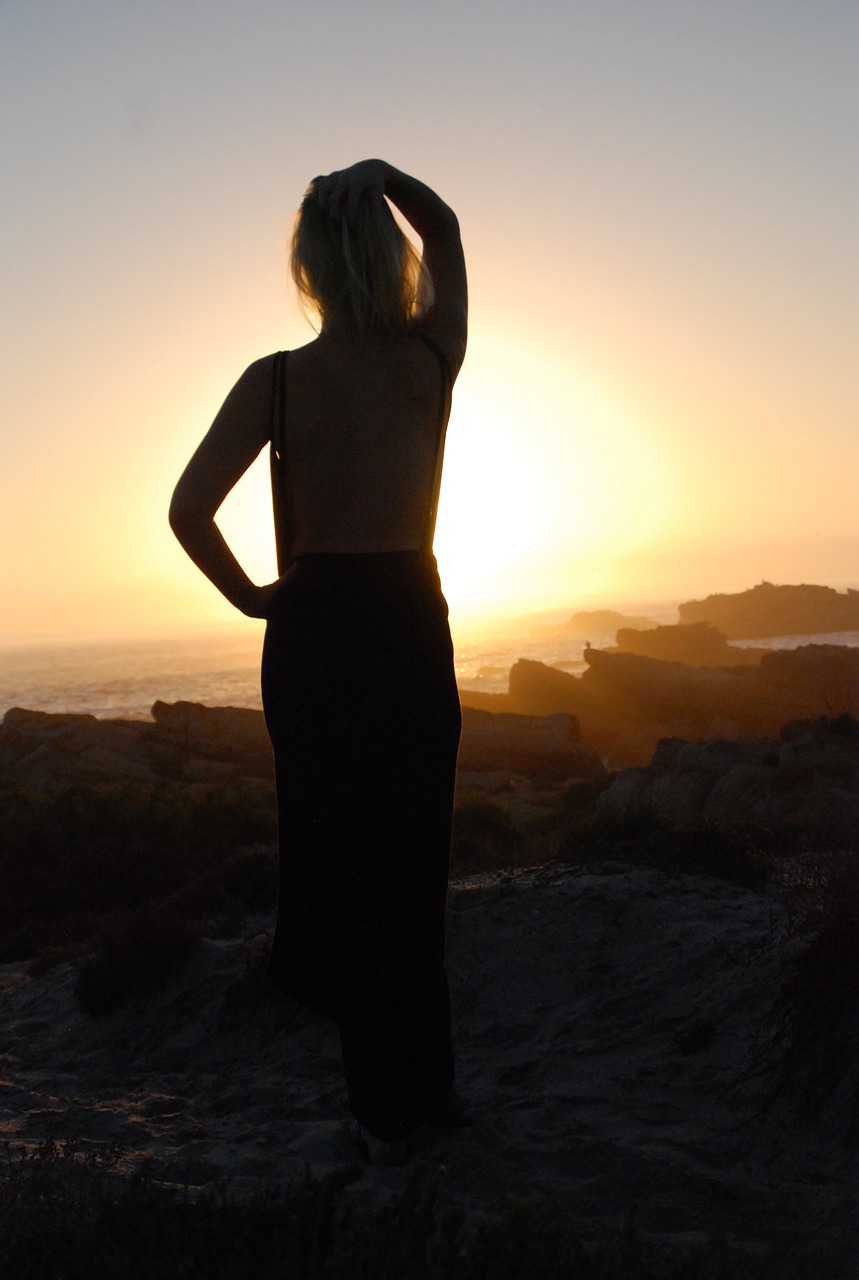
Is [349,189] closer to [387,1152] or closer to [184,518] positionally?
[184,518]

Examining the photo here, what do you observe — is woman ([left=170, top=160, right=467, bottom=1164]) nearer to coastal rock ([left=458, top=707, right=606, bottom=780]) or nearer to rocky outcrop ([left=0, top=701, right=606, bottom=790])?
rocky outcrop ([left=0, top=701, right=606, bottom=790])

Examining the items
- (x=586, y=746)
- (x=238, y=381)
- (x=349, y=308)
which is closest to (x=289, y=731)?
(x=238, y=381)

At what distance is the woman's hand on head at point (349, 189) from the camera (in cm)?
259

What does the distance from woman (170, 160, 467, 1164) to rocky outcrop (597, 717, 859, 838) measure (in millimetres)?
10400

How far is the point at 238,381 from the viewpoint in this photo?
266 cm

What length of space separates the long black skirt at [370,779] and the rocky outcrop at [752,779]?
1041cm

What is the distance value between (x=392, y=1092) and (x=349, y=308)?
2.24 metres

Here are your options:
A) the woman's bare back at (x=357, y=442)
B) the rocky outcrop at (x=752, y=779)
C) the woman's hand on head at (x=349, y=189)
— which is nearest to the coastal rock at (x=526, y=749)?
the rocky outcrop at (x=752, y=779)

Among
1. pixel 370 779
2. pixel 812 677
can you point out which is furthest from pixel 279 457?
pixel 812 677

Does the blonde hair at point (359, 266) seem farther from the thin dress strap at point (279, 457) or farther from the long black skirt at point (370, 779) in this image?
the long black skirt at point (370, 779)

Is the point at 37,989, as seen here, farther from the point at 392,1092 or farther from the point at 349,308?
the point at 349,308

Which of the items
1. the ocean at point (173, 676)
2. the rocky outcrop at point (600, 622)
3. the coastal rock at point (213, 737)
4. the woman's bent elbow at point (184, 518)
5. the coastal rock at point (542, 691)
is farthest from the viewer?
the rocky outcrop at point (600, 622)

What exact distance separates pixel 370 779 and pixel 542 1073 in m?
1.66

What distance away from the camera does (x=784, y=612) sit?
12788 centimetres
